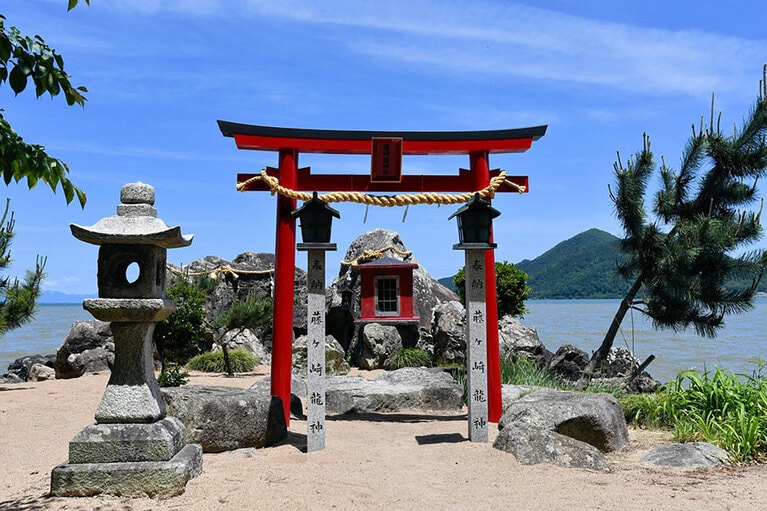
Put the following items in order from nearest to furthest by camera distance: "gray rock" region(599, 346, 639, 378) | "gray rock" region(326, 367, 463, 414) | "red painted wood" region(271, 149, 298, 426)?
"red painted wood" region(271, 149, 298, 426), "gray rock" region(326, 367, 463, 414), "gray rock" region(599, 346, 639, 378)

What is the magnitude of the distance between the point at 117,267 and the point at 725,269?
10048mm

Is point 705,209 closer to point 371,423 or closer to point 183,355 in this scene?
point 371,423

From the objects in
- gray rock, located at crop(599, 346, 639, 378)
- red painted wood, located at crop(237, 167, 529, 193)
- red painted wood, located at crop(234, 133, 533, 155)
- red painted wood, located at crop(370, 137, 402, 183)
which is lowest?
gray rock, located at crop(599, 346, 639, 378)

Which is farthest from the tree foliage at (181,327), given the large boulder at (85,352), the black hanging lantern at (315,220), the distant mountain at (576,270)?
the distant mountain at (576,270)

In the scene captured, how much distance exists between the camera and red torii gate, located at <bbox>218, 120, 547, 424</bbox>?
8.16 meters

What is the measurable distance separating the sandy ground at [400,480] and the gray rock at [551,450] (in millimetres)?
127

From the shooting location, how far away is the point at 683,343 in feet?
81.8

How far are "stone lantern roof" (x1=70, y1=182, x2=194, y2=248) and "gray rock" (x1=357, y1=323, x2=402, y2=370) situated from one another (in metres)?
9.56

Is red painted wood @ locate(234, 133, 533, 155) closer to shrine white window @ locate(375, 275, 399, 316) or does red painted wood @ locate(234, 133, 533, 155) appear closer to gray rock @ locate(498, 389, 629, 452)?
gray rock @ locate(498, 389, 629, 452)

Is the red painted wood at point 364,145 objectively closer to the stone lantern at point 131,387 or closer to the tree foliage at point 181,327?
the stone lantern at point 131,387

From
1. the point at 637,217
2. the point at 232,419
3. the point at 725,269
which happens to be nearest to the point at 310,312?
the point at 232,419

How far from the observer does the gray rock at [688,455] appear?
6.06 m

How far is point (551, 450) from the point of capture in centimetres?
591

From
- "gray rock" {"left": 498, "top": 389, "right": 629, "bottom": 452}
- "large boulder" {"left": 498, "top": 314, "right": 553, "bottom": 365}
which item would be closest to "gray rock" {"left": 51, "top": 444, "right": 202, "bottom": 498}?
"gray rock" {"left": 498, "top": 389, "right": 629, "bottom": 452}
